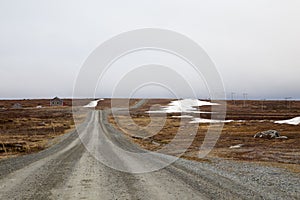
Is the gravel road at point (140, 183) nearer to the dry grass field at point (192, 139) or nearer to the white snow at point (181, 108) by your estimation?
the dry grass field at point (192, 139)

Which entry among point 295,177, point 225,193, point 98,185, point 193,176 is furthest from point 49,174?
point 295,177

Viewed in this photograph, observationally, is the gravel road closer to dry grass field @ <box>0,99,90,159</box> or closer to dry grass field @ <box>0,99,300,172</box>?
dry grass field @ <box>0,99,300,172</box>

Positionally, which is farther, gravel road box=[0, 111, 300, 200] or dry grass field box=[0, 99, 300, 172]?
dry grass field box=[0, 99, 300, 172]

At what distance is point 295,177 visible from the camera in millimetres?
13102

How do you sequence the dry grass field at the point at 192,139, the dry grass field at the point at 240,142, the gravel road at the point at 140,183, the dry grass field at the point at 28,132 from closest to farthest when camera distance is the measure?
1. the gravel road at the point at 140,183
2. the dry grass field at the point at 240,142
3. the dry grass field at the point at 192,139
4. the dry grass field at the point at 28,132

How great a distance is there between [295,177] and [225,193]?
552cm

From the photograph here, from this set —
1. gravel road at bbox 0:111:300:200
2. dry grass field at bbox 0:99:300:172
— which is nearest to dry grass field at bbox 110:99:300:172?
dry grass field at bbox 0:99:300:172

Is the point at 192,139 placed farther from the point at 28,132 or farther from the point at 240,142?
the point at 28,132

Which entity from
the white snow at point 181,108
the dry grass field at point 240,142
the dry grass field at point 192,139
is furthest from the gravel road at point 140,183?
the white snow at point 181,108

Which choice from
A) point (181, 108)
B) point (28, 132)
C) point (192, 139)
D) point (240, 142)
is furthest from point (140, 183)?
point (181, 108)

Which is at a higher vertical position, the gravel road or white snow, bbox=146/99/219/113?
white snow, bbox=146/99/219/113

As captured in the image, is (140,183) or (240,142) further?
(240,142)

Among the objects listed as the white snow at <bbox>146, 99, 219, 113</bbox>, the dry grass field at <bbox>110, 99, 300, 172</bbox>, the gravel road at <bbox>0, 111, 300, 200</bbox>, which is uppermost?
the white snow at <bbox>146, 99, 219, 113</bbox>

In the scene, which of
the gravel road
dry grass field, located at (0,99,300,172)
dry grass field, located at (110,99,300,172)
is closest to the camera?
the gravel road
